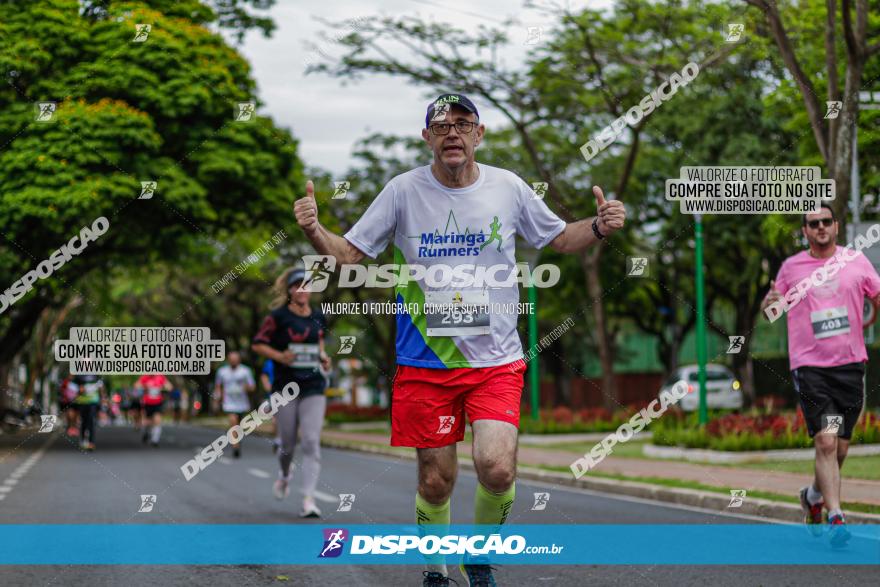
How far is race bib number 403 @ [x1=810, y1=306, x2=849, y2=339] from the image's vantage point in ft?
24.9

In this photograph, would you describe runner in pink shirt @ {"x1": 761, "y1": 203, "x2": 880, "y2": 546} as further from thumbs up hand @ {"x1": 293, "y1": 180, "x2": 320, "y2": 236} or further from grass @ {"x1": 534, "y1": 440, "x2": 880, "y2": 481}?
grass @ {"x1": 534, "y1": 440, "x2": 880, "y2": 481}

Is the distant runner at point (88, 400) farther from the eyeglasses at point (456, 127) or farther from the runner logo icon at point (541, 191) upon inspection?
the eyeglasses at point (456, 127)

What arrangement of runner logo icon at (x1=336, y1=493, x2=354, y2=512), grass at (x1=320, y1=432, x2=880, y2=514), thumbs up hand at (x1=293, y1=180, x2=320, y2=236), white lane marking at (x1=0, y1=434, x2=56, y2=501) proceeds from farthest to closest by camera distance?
1. white lane marking at (x1=0, y1=434, x2=56, y2=501)
2. runner logo icon at (x1=336, y1=493, x2=354, y2=512)
3. grass at (x1=320, y1=432, x2=880, y2=514)
4. thumbs up hand at (x1=293, y1=180, x2=320, y2=236)

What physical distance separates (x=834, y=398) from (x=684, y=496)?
139 inches

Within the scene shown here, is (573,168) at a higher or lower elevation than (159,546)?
higher

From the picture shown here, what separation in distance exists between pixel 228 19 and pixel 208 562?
21090mm

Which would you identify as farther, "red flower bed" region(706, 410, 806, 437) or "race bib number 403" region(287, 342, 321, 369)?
"red flower bed" region(706, 410, 806, 437)

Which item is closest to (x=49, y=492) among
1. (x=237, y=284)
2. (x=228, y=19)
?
(x=228, y=19)

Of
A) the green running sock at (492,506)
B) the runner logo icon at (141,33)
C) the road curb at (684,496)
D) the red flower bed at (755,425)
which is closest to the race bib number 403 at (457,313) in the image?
the green running sock at (492,506)

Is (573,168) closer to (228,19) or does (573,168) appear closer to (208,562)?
(228,19)

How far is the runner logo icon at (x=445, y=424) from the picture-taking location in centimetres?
516

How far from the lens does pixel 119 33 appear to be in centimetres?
2350

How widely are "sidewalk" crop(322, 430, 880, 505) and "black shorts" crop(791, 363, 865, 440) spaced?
188 centimetres

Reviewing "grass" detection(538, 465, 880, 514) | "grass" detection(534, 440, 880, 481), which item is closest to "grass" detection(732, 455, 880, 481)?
"grass" detection(534, 440, 880, 481)
